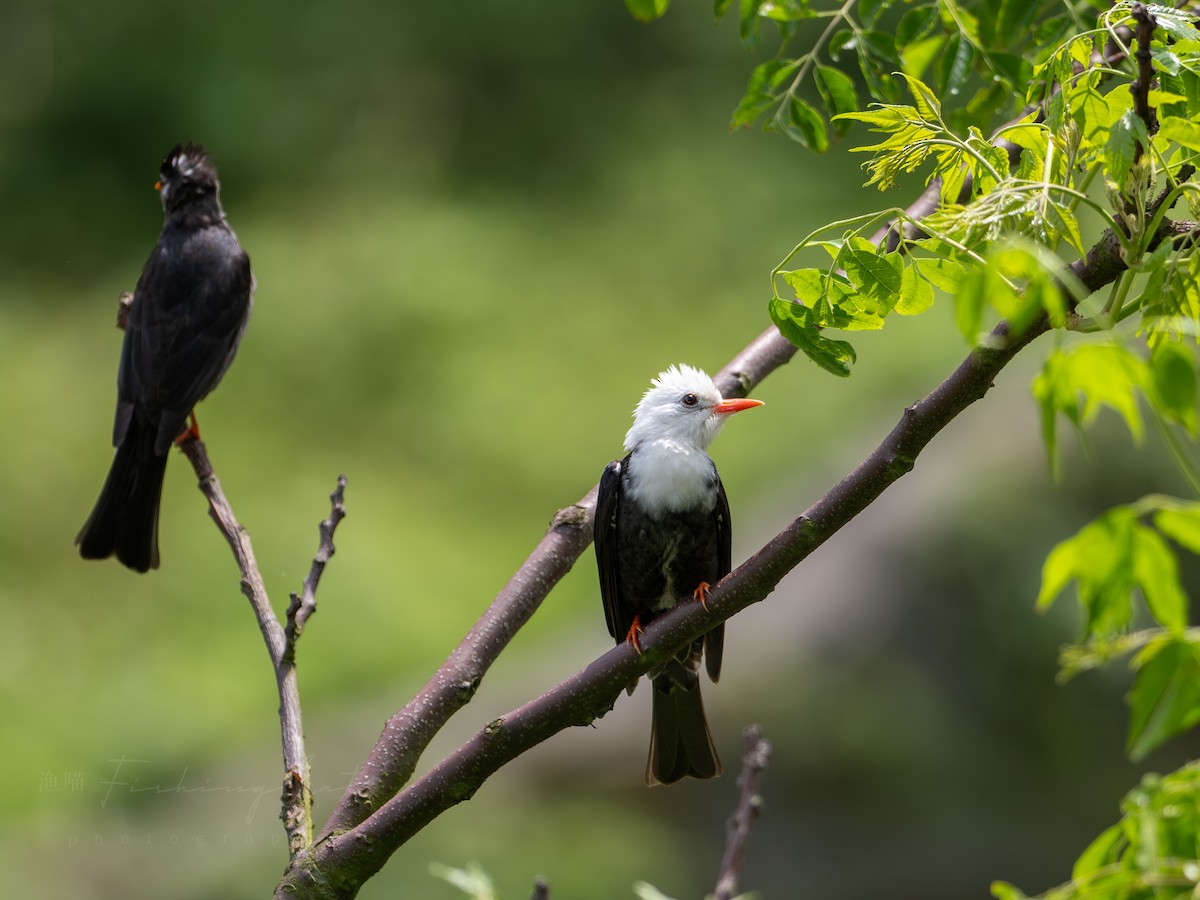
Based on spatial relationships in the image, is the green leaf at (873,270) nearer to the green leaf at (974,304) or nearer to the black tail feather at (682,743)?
the green leaf at (974,304)

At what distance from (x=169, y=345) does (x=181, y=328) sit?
0.40 ft

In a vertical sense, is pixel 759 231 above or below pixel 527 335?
above

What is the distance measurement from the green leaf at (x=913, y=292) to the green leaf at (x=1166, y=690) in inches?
32.8

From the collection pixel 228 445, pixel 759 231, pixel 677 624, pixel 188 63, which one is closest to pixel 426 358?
pixel 228 445

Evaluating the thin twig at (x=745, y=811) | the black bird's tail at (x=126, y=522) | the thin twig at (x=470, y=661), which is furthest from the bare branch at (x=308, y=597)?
the black bird's tail at (x=126, y=522)

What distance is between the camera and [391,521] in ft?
25.7

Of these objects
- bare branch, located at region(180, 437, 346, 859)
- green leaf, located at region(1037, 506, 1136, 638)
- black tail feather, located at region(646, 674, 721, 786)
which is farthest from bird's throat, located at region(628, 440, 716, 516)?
green leaf, located at region(1037, 506, 1136, 638)

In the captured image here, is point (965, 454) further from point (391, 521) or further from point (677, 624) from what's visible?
point (677, 624)

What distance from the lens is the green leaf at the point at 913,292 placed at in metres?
1.83

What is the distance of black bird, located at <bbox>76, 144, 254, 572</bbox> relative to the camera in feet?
14.8

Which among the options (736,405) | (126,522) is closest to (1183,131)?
(736,405)

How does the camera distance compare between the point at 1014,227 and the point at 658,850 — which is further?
the point at 658,850

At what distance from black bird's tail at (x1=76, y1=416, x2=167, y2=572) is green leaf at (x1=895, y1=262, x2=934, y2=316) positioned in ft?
11.0

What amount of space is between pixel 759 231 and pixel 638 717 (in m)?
5.16
